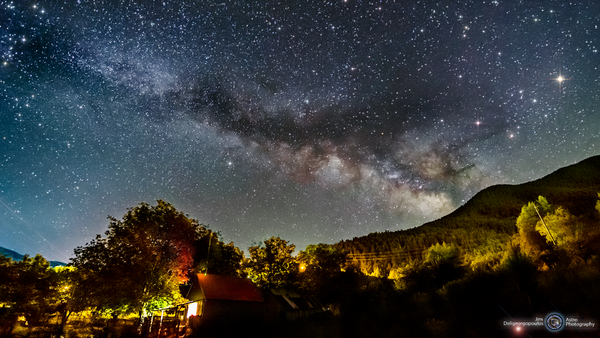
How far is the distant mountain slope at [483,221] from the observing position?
90188 mm

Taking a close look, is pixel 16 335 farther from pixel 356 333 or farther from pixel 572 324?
→ pixel 572 324

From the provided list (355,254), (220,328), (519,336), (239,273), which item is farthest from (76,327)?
(355,254)

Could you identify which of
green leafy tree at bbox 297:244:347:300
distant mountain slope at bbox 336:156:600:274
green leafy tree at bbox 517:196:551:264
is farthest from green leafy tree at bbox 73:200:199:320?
distant mountain slope at bbox 336:156:600:274

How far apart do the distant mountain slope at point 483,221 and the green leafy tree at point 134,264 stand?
227 feet

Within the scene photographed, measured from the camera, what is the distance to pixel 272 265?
48750 mm

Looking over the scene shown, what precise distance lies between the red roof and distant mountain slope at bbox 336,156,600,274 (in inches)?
2247

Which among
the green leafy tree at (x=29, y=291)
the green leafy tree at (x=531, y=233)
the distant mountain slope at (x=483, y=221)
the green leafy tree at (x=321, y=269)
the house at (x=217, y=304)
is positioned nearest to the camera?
the house at (x=217, y=304)

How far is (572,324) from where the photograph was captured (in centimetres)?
964

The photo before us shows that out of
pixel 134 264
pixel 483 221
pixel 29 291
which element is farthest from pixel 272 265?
pixel 483 221

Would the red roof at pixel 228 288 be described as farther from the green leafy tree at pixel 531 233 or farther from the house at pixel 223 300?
the green leafy tree at pixel 531 233

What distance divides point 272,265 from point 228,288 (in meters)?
13.1

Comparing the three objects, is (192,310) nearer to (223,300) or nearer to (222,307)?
(222,307)

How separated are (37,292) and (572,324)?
4922 cm

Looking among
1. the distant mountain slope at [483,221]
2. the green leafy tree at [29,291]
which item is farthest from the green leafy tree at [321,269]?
the distant mountain slope at [483,221]
